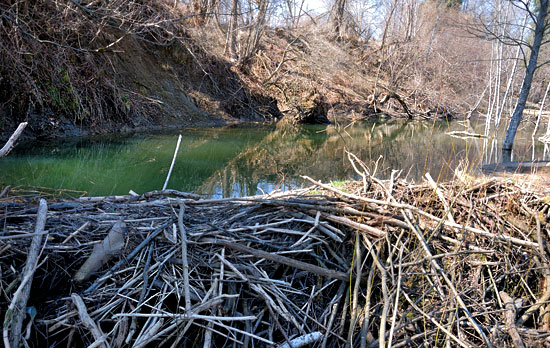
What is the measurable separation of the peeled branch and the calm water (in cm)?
277

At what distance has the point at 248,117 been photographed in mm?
21234

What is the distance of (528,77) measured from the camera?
11.1m

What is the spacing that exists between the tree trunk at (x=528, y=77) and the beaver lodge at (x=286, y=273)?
10.0 meters

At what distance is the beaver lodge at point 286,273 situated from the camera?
195 centimetres

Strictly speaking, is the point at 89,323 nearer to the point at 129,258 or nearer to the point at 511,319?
the point at 129,258

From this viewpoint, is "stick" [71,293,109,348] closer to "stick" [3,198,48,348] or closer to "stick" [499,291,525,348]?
"stick" [3,198,48,348]

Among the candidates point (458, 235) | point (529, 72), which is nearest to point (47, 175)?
point (458, 235)

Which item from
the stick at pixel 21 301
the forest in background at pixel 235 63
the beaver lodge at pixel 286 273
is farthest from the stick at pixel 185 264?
the forest in background at pixel 235 63

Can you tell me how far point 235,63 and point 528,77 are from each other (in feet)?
51.8

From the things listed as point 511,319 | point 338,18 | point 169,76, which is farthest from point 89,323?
point 338,18

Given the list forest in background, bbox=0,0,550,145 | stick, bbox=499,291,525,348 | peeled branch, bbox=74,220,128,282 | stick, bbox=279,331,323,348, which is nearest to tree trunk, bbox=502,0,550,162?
forest in background, bbox=0,0,550,145

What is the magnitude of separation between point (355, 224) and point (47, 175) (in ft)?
22.5

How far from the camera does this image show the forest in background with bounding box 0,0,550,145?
35.3 feet

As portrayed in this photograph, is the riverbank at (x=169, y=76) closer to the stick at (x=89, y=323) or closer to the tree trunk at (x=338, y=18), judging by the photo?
the tree trunk at (x=338, y=18)
